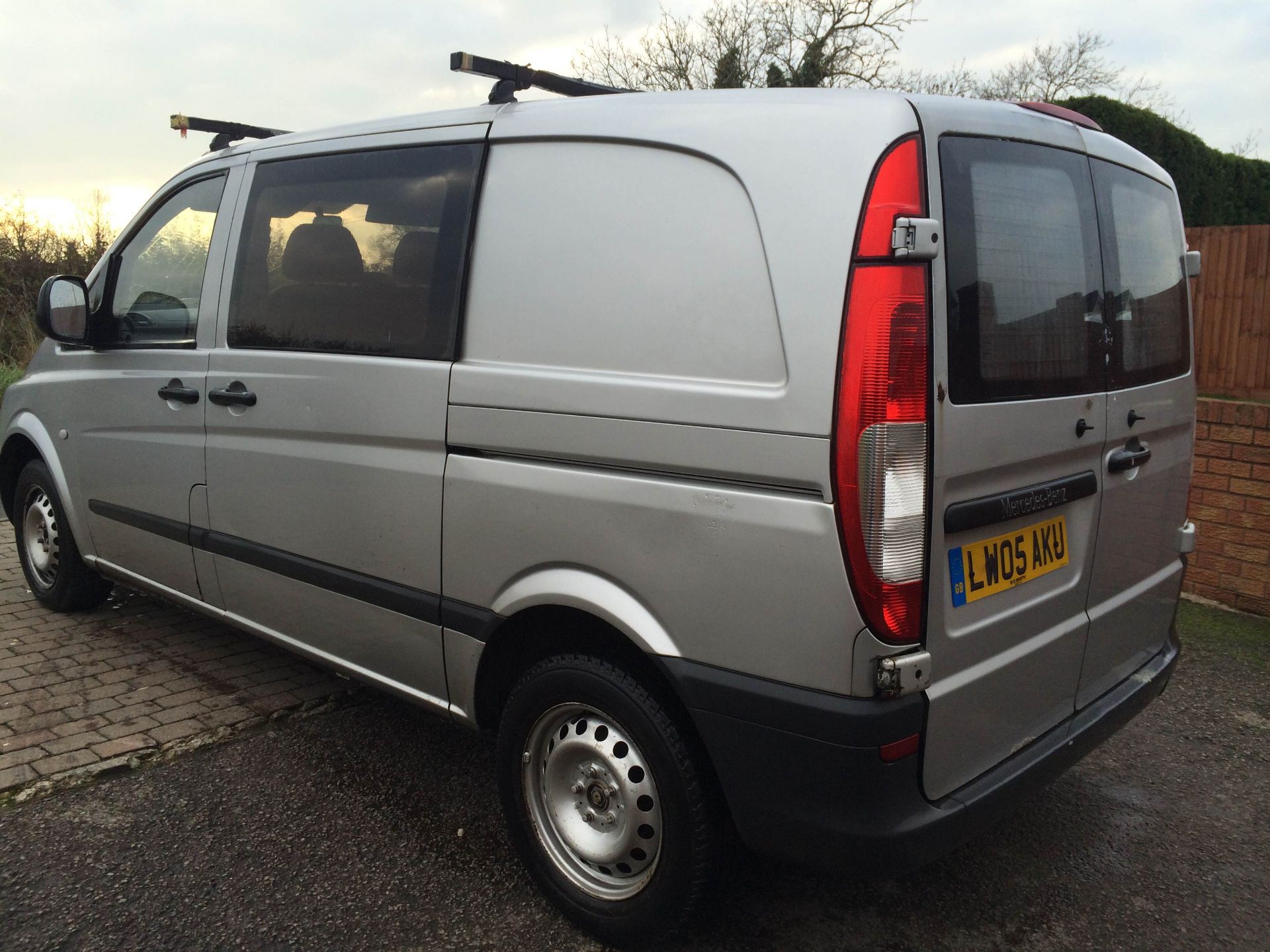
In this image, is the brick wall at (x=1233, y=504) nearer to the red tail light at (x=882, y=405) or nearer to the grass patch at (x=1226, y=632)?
the grass patch at (x=1226, y=632)

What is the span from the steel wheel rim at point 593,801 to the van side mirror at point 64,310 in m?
2.77

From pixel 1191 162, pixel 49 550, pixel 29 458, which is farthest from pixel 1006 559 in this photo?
pixel 1191 162

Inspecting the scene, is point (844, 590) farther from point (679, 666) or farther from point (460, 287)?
point (460, 287)

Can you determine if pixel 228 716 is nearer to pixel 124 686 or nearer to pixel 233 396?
pixel 124 686

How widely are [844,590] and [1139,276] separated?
4.71 feet

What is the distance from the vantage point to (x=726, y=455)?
80.0 inches

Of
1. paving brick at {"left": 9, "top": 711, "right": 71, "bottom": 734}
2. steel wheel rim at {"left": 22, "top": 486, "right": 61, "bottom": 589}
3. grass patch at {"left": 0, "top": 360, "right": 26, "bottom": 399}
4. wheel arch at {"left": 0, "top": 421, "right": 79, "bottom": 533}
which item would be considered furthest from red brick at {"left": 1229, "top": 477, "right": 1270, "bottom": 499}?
grass patch at {"left": 0, "top": 360, "right": 26, "bottom": 399}

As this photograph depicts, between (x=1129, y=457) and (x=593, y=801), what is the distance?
160 centimetres

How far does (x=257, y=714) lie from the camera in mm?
3703

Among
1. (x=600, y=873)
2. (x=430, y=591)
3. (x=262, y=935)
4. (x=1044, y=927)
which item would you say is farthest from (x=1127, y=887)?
(x=262, y=935)

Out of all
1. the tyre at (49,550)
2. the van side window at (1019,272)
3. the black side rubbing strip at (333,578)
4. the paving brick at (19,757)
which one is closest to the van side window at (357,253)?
the black side rubbing strip at (333,578)

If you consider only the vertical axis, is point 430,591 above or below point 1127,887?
above

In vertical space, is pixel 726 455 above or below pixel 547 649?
above

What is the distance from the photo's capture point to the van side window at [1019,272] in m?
2.02
